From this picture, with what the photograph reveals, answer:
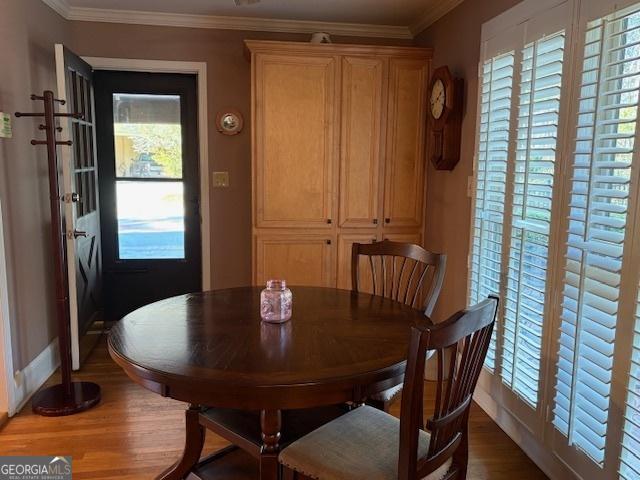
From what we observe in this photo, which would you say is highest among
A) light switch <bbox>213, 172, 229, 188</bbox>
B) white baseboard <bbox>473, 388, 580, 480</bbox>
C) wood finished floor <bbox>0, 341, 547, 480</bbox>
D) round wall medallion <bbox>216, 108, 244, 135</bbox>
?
round wall medallion <bbox>216, 108, 244, 135</bbox>

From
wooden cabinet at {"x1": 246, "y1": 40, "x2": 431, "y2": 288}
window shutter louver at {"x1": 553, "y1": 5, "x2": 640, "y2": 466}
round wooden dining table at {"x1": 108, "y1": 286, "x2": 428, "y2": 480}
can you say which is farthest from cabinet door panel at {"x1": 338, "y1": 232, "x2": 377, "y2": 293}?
window shutter louver at {"x1": 553, "y1": 5, "x2": 640, "y2": 466}

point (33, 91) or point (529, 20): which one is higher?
point (529, 20)

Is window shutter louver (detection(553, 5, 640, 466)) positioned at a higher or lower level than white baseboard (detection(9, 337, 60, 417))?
higher

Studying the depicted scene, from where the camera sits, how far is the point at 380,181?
11.3ft

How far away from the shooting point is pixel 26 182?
2852 millimetres

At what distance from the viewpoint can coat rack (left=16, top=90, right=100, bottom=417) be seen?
2664 mm

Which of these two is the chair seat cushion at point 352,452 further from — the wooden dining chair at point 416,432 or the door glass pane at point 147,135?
the door glass pane at point 147,135

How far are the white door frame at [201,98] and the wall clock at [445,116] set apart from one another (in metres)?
1.64

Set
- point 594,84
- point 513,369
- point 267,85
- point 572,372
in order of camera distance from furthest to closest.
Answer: point 267,85 < point 513,369 < point 572,372 < point 594,84

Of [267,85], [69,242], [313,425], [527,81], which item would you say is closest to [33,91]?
[69,242]

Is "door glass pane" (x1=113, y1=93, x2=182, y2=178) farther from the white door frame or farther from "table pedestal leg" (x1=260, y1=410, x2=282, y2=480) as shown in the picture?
"table pedestal leg" (x1=260, y1=410, x2=282, y2=480)

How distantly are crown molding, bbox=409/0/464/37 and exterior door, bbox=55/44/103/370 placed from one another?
2.27 meters

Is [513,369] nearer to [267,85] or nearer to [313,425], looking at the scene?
[313,425]

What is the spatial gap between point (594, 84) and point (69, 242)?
275 centimetres
